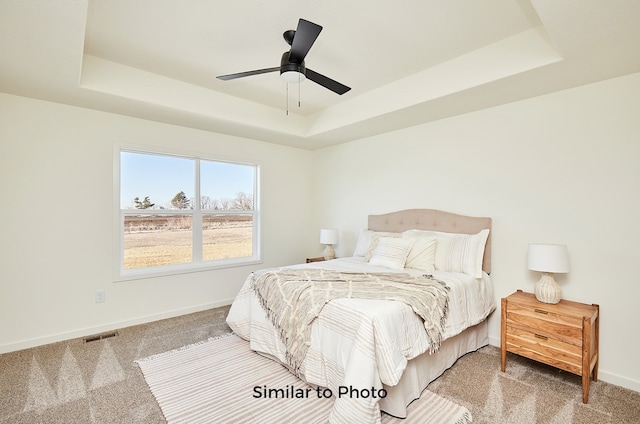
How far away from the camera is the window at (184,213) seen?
141 inches

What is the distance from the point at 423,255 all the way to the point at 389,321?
56.6 inches

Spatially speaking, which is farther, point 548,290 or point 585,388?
point 548,290

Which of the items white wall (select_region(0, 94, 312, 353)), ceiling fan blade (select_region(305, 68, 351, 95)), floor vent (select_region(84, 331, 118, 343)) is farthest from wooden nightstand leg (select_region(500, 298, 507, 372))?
floor vent (select_region(84, 331, 118, 343))

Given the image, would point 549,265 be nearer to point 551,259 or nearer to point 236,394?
point 551,259

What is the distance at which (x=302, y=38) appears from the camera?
1.89 meters

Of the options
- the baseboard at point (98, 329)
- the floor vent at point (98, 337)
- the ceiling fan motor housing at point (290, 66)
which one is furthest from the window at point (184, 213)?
the ceiling fan motor housing at point (290, 66)

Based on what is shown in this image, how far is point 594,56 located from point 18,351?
5281 mm

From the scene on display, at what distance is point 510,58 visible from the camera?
2.36 m

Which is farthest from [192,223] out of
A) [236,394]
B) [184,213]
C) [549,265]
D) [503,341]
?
[549,265]

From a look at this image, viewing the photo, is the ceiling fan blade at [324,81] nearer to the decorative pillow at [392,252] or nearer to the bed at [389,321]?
the bed at [389,321]

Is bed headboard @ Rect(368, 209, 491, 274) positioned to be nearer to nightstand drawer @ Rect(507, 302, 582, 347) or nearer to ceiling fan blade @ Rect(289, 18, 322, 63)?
nightstand drawer @ Rect(507, 302, 582, 347)

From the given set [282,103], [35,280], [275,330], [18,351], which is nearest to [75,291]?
[35,280]

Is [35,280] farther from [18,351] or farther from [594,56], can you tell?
[594,56]

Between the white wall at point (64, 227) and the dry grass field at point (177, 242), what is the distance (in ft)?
0.82
